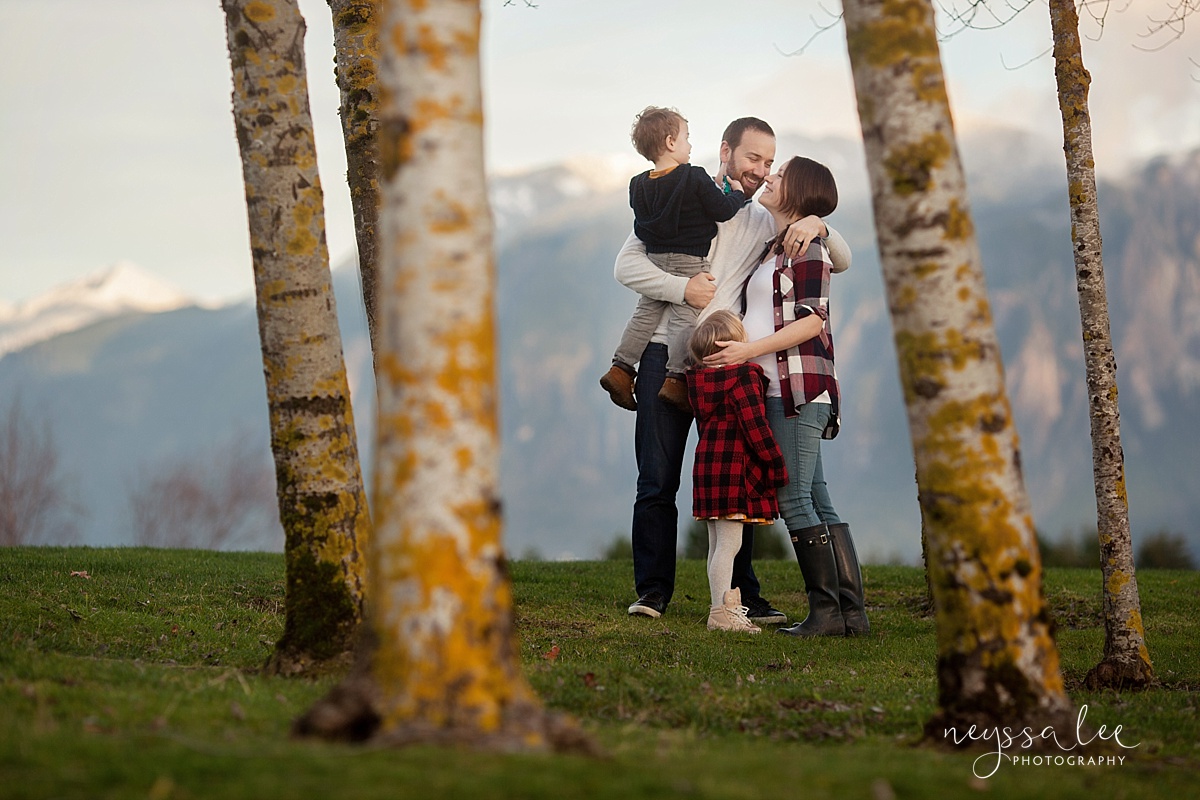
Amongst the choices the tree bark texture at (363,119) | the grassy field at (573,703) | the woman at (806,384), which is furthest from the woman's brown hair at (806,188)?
the grassy field at (573,703)

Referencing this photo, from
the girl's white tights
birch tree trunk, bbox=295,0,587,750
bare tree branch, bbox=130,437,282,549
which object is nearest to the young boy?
the girl's white tights

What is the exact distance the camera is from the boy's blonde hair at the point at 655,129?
7.33m

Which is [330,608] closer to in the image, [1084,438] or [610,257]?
[1084,438]

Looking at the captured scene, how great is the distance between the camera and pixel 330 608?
491 cm

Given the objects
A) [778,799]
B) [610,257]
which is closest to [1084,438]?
[610,257]

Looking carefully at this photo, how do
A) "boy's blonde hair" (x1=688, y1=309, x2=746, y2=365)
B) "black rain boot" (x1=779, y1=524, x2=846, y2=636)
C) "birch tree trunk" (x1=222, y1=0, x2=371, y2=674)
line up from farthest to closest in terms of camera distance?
"boy's blonde hair" (x1=688, y1=309, x2=746, y2=365) < "black rain boot" (x1=779, y1=524, x2=846, y2=636) < "birch tree trunk" (x1=222, y1=0, x2=371, y2=674)

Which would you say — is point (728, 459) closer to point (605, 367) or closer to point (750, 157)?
point (750, 157)

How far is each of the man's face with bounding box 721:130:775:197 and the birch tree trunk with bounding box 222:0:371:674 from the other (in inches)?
139

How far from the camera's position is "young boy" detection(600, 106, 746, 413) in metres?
7.25

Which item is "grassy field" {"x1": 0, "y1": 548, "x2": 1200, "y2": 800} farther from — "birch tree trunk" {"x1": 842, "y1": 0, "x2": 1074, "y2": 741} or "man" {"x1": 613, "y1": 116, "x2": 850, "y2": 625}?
"man" {"x1": 613, "y1": 116, "x2": 850, "y2": 625}

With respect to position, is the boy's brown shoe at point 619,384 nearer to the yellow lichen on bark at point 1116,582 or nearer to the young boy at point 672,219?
the young boy at point 672,219

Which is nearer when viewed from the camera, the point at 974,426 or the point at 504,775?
the point at 504,775

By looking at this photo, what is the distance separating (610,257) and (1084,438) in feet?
212

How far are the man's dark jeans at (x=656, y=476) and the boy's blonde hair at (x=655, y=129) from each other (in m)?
1.38
